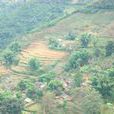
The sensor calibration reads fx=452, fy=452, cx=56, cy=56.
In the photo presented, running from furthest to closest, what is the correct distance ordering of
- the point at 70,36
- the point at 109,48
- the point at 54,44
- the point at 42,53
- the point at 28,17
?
the point at 28,17, the point at 70,36, the point at 54,44, the point at 42,53, the point at 109,48

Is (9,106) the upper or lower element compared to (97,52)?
lower

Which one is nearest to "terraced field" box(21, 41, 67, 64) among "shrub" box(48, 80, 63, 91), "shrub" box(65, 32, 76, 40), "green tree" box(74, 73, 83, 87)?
"shrub" box(65, 32, 76, 40)

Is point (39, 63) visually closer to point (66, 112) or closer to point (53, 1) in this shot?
point (66, 112)

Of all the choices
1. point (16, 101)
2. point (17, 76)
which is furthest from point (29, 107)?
point (17, 76)

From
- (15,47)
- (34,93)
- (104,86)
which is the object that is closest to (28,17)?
(15,47)

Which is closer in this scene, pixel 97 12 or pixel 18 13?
pixel 97 12

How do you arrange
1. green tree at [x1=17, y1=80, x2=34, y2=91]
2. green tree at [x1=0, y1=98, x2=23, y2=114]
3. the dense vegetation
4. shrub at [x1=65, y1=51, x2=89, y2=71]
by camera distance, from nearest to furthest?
green tree at [x1=0, y1=98, x2=23, y2=114] → the dense vegetation → green tree at [x1=17, y1=80, x2=34, y2=91] → shrub at [x1=65, y1=51, x2=89, y2=71]

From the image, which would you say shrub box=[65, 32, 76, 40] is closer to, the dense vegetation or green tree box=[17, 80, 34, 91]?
Answer: the dense vegetation

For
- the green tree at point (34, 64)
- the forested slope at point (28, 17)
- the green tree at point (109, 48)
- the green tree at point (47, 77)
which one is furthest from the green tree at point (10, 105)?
the forested slope at point (28, 17)

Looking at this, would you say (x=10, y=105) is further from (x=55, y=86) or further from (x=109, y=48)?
(x=109, y=48)

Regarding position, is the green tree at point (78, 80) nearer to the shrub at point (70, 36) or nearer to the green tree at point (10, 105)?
the green tree at point (10, 105)

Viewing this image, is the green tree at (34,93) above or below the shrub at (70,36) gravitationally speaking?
below
